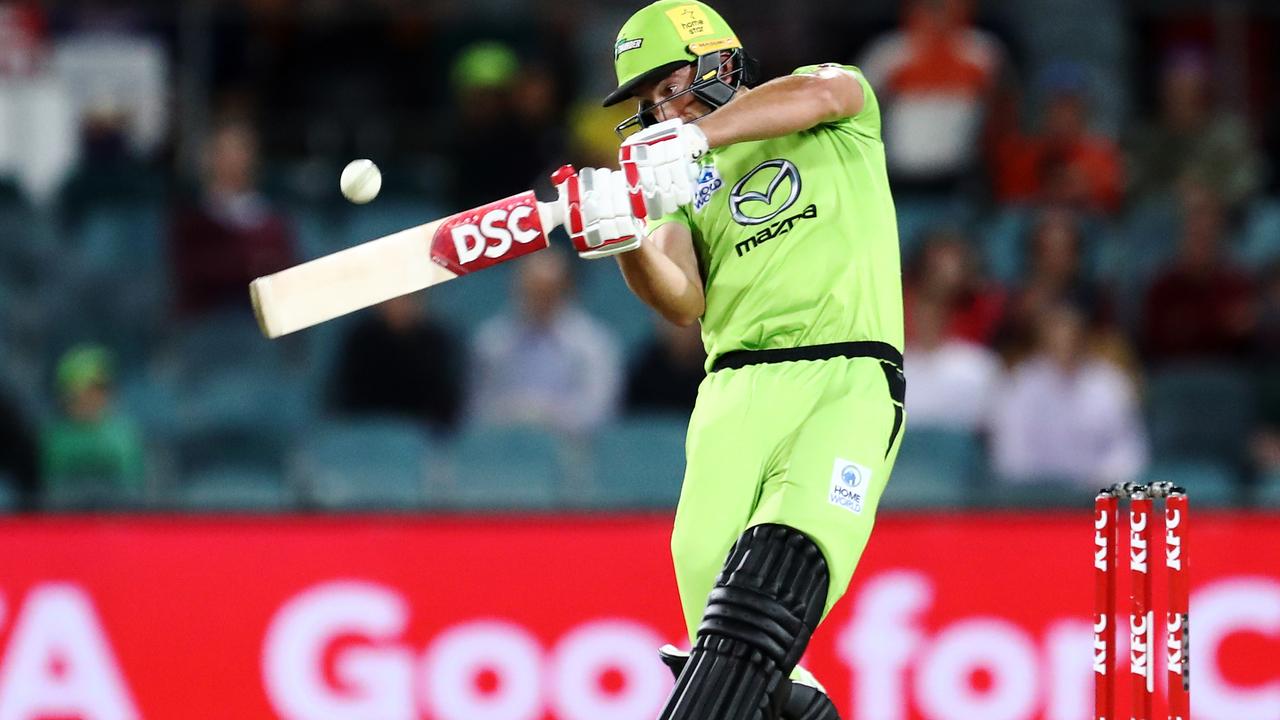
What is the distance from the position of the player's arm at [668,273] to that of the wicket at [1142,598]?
1.08 metres

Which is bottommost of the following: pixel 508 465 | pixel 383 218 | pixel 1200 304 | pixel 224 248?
pixel 508 465

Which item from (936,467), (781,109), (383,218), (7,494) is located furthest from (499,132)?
(781,109)

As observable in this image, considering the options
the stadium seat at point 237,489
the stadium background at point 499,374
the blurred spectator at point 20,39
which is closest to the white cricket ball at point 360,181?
the stadium background at point 499,374

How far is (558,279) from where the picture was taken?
862 centimetres

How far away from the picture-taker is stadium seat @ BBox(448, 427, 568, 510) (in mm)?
7984

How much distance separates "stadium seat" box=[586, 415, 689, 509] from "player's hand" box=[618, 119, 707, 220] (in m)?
3.94

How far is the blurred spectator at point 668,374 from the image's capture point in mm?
8367

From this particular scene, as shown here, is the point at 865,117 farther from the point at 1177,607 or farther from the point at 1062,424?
the point at 1062,424

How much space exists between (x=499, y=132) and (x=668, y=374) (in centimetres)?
170

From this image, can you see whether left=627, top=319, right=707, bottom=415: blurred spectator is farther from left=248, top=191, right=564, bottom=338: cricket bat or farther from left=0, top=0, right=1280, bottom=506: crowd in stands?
left=248, top=191, right=564, bottom=338: cricket bat

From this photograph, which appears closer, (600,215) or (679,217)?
(600,215)

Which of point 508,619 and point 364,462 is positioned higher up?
point 364,462

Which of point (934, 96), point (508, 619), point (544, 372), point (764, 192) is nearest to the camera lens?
point (764, 192)

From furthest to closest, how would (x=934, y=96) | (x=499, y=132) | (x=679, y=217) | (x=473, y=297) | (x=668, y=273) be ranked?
1. (x=934, y=96)
2. (x=499, y=132)
3. (x=473, y=297)
4. (x=679, y=217)
5. (x=668, y=273)
